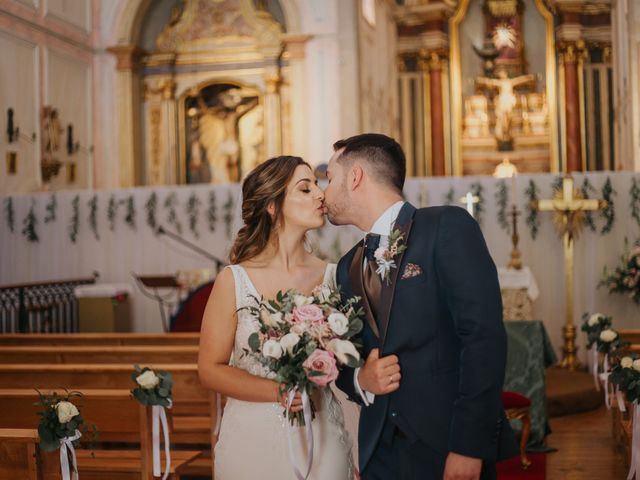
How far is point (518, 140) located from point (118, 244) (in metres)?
9.00

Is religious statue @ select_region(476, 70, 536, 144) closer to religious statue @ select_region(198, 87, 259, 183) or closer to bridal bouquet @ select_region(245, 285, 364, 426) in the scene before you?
religious statue @ select_region(198, 87, 259, 183)

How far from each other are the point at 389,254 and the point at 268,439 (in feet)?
3.11

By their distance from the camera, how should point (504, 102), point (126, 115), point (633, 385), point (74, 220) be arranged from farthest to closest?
1. point (504, 102)
2. point (126, 115)
3. point (74, 220)
4. point (633, 385)

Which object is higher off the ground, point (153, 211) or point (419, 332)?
point (153, 211)

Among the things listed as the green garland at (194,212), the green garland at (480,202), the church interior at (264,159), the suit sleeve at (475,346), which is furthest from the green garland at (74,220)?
the suit sleeve at (475,346)

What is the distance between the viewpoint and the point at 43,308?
1023 centimetres

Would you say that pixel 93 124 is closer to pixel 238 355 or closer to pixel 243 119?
pixel 243 119

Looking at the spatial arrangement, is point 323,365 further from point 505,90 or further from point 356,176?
point 505,90

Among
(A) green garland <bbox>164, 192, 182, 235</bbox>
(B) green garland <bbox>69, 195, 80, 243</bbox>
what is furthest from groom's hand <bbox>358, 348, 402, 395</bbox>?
(B) green garland <bbox>69, 195, 80, 243</bbox>

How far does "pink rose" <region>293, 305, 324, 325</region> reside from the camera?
2.78m

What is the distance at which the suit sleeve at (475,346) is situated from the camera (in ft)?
8.25

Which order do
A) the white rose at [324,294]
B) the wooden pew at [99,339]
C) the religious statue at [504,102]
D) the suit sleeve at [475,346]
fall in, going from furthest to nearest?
the religious statue at [504,102] → the wooden pew at [99,339] → the white rose at [324,294] → the suit sleeve at [475,346]

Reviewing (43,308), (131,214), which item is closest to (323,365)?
(43,308)

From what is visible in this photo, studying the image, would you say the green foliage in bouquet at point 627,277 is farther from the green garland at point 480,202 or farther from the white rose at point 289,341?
the white rose at point 289,341
